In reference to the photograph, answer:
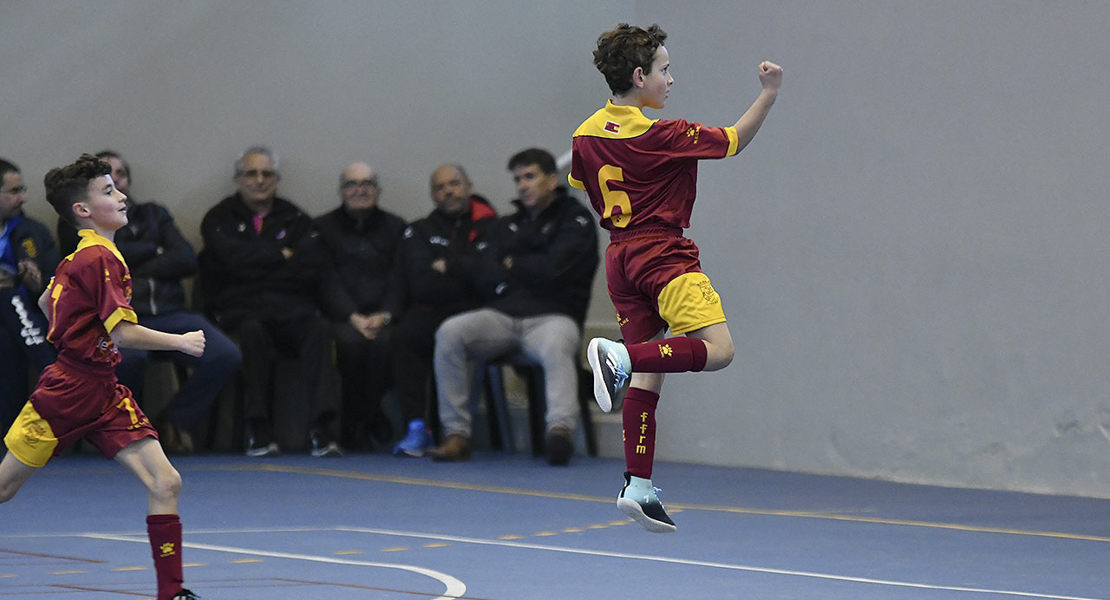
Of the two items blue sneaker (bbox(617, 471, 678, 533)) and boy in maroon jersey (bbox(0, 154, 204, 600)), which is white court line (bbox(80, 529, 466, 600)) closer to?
blue sneaker (bbox(617, 471, 678, 533))

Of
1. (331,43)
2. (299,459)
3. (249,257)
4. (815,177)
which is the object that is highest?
(331,43)

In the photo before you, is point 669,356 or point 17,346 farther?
point 17,346

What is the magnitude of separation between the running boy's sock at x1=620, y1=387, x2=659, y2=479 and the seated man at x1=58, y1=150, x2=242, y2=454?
13.3 ft

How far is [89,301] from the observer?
4.09 metres

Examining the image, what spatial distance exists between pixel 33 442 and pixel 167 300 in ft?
13.7

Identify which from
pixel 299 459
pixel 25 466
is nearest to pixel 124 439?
pixel 25 466

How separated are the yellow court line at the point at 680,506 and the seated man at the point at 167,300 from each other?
51 cm

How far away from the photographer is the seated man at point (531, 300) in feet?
26.6

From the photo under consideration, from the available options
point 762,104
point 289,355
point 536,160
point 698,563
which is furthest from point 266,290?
point 762,104

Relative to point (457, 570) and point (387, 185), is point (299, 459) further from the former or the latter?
point (457, 570)

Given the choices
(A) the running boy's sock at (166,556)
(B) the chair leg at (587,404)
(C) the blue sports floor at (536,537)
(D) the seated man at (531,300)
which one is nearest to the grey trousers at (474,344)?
(D) the seated man at (531,300)

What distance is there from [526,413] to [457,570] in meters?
4.09

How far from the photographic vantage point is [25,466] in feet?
13.6

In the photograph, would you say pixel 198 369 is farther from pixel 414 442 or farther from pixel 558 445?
pixel 558 445
